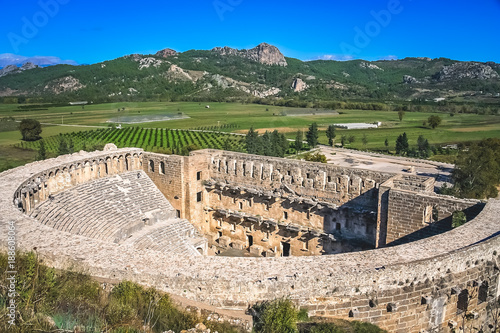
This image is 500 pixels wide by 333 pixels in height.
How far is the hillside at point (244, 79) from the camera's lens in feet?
315

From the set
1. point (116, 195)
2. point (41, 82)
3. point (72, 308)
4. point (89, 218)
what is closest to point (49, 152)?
point (116, 195)

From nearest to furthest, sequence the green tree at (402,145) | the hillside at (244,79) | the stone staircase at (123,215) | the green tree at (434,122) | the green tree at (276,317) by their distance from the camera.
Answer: the green tree at (276,317) < the stone staircase at (123,215) < the green tree at (402,145) < the green tree at (434,122) < the hillside at (244,79)

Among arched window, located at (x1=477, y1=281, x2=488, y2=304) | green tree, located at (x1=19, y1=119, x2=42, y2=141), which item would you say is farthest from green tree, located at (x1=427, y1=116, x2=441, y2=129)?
arched window, located at (x1=477, y1=281, x2=488, y2=304)

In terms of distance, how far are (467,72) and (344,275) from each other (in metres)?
149

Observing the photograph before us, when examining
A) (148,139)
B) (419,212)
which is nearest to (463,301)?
(419,212)

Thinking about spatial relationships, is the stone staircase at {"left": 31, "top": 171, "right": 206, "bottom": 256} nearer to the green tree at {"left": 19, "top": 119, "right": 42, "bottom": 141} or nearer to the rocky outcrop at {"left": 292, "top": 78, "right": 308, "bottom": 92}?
the green tree at {"left": 19, "top": 119, "right": 42, "bottom": 141}

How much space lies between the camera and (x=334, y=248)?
21609mm

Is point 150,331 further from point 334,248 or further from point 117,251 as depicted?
point 334,248

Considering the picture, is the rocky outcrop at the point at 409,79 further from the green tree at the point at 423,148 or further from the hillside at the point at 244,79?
the green tree at the point at 423,148

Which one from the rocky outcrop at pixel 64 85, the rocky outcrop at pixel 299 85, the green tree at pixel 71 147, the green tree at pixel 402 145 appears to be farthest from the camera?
the rocky outcrop at pixel 299 85

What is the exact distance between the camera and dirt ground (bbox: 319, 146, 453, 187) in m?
46.7

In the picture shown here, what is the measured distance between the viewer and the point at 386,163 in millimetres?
53594

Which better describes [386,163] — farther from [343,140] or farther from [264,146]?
[343,140]

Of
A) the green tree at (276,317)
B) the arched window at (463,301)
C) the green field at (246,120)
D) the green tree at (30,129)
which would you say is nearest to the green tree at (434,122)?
the green field at (246,120)
